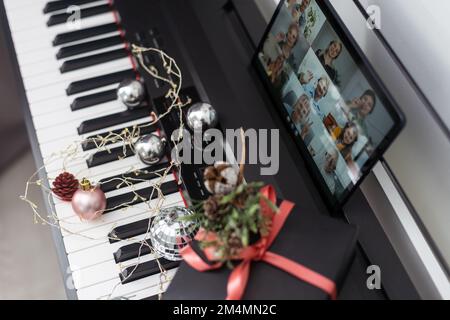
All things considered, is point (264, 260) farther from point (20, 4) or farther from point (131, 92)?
point (20, 4)

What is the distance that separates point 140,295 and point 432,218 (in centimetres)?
54

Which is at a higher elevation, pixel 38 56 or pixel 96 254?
pixel 38 56

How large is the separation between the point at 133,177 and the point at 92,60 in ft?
1.12

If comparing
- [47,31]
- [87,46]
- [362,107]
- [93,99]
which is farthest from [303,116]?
[47,31]

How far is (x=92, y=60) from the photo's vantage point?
4.77 feet

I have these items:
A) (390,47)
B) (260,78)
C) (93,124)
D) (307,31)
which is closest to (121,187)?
(93,124)

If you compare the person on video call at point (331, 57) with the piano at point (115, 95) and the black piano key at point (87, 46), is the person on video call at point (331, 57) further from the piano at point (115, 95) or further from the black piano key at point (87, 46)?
the black piano key at point (87, 46)

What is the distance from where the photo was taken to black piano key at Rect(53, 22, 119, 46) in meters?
1.49

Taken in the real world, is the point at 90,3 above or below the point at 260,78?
above

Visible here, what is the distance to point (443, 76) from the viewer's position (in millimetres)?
992

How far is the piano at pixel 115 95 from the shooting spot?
3.81 feet

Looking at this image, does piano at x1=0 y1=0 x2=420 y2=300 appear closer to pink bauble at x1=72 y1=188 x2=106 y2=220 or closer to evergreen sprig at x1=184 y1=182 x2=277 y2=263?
pink bauble at x1=72 y1=188 x2=106 y2=220

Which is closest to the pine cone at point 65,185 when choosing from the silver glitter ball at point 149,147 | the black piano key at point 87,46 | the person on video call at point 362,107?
the silver glitter ball at point 149,147
